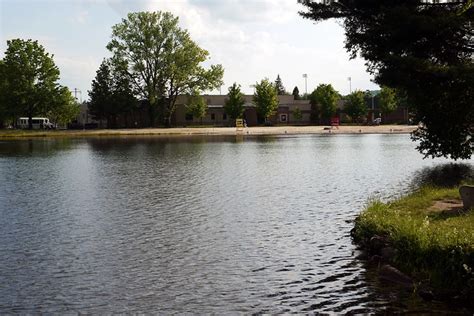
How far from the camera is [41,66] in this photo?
306 feet

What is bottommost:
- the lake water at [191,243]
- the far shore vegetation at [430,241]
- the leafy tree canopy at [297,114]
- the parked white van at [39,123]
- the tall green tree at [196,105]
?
the lake water at [191,243]

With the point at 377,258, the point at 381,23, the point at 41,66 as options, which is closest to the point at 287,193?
the point at 381,23

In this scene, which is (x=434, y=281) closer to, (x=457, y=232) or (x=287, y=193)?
(x=457, y=232)

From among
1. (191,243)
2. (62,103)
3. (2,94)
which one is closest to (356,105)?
(62,103)

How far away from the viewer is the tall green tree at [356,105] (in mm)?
114375

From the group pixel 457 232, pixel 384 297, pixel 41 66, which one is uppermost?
pixel 41 66

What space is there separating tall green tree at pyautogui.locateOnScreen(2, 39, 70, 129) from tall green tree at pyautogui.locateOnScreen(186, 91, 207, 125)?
2412 centimetres

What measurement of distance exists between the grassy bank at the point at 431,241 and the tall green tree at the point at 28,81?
282 feet

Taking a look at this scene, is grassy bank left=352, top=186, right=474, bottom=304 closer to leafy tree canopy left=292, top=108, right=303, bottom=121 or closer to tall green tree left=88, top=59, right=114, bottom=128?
tall green tree left=88, top=59, right=114, bottom=128

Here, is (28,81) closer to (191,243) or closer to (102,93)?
(102,93)

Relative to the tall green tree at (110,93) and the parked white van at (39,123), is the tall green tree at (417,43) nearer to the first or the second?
the tall green tree at (110,93)

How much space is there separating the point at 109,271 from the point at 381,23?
46.8ft

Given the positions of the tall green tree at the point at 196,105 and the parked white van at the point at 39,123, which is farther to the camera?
the parked white van at the point at 39,123

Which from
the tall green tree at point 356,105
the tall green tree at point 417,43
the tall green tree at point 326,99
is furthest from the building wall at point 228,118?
the tall green tree at point 417,43
